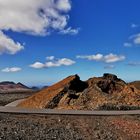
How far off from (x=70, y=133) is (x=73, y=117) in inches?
202

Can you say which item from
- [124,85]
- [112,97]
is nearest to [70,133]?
[112,97]

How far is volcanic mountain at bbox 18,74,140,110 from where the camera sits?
43.9 metres

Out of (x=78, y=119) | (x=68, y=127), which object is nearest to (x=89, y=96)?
(x=78, y=119)

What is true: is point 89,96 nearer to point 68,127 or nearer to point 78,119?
point 78,119

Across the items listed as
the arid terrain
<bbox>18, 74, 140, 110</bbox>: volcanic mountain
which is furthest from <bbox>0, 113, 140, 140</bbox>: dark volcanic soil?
<bbox>18, 74, 140, 110</bbox>: volcanic mountain

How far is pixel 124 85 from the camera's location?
174ft

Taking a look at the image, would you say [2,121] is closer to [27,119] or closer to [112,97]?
[27,119]

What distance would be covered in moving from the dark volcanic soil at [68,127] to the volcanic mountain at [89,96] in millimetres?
9243

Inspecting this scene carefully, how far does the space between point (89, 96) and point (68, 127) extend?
1680 centimetres

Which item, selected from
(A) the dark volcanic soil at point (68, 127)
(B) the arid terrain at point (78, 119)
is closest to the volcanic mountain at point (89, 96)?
(B) the arid terrain at point (78, 119)

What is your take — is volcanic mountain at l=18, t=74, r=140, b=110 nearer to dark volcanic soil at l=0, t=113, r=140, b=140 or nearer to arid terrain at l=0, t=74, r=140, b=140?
arid terrain at l=0, t=74, r=140, b=140

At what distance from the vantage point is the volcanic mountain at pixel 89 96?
4394cm

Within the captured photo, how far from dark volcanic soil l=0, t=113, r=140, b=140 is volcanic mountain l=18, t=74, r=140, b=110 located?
9.24m

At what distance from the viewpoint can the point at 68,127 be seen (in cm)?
3047
